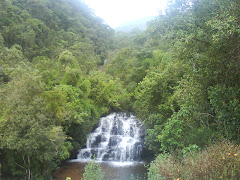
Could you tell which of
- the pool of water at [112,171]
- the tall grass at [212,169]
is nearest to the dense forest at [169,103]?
the tall grass at [212,169]

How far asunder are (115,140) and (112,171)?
4368 mm

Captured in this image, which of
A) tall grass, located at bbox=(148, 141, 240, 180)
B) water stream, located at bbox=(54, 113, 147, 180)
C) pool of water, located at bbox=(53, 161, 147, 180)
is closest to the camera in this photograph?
tall grass, located at bbox=(148, 141, 240, 180)

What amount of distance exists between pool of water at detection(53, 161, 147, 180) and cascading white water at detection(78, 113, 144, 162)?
3.44ft

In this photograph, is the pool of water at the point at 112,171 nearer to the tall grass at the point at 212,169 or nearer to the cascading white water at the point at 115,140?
the cascading white water at the point at 115,140

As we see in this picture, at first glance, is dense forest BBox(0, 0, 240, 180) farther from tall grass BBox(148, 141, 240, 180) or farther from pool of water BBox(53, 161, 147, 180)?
pool of water BBox(53, 161, 147, 180)

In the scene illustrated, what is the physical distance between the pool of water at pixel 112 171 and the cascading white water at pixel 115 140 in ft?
3.44

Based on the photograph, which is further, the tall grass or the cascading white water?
the cascading white water

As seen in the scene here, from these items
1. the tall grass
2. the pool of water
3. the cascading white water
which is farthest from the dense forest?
the pool of water

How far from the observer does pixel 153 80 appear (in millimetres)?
12750

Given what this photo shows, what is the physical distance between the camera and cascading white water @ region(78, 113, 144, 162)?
1688 cm

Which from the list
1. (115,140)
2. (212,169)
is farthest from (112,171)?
(212,169)

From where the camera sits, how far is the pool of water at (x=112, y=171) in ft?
42.1

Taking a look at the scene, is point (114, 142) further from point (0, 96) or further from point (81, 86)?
point (0, 96)

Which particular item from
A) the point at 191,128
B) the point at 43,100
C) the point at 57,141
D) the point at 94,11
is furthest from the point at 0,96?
the point at 94,11
